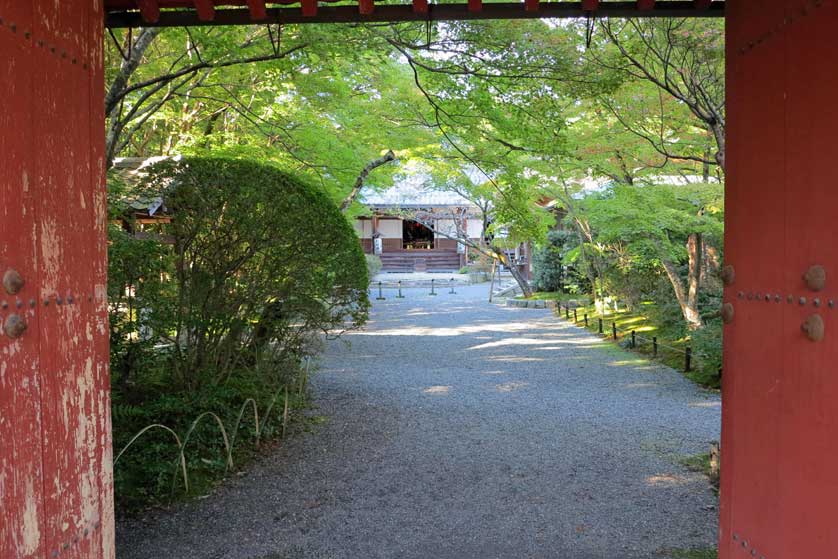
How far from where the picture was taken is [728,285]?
7.38 feet

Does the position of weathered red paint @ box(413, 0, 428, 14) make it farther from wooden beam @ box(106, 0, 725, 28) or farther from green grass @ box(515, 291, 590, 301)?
green grass @ box(515, 291, 590, 301)

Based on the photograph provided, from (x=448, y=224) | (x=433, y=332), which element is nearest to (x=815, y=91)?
(x=433, y=332)

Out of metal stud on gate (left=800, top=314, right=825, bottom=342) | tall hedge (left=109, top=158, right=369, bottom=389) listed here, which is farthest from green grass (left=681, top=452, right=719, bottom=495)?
tall hedge (left=109, top=158, right=369, bottom=389)

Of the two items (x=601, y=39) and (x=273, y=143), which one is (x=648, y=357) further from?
(x=273, y=143)

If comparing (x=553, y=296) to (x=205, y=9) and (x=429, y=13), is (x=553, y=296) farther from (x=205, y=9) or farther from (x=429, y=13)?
(x=205, y=9)

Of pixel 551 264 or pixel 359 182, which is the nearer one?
pixel 359 182

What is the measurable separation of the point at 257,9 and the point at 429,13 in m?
0.72

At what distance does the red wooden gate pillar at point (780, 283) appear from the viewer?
169 cm

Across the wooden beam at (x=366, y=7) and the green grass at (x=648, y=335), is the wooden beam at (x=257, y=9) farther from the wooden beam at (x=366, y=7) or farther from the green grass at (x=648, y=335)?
the green grass at (x=648, y=335)

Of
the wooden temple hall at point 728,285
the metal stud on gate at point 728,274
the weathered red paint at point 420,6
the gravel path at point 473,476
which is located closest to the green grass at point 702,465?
the gravel path at point 473,476

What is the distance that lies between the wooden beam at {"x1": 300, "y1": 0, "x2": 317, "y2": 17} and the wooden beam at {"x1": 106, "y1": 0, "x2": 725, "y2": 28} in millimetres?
124

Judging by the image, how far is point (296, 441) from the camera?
640cm

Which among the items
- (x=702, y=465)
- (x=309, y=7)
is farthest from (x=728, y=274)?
(x=702, y=465)

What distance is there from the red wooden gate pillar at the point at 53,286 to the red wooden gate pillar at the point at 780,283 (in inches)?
85.6
